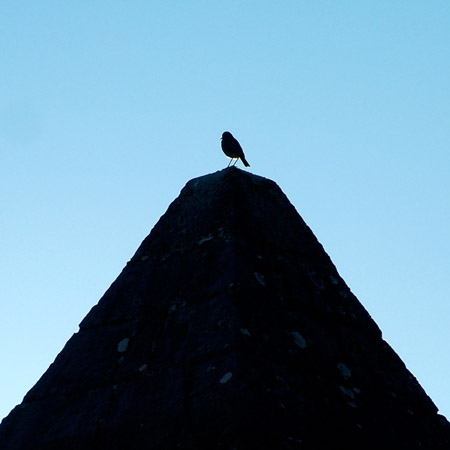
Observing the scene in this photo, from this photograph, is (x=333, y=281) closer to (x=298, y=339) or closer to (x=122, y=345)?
(x=298, y=339)

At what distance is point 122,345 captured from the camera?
8.86ft

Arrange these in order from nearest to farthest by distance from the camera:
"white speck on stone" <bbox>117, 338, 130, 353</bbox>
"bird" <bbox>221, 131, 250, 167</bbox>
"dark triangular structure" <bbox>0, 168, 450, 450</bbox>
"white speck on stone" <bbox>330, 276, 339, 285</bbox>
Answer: "dark triangular structure" <bbox>0, 168, 450, 450</bbox>, "white speck on stone" <bbox>117, 338, 130, 353</bbox>, "white speck on stone" <bbox>330, 276, 339, 285</bbox>, "bird" <bbox>221, 131, 250, 167</bbox>

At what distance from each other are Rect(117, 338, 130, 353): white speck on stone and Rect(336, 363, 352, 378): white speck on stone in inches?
28.3

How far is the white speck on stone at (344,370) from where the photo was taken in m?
2.55

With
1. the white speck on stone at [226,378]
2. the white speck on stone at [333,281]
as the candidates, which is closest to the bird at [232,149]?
the white speck on stone at [333,281]

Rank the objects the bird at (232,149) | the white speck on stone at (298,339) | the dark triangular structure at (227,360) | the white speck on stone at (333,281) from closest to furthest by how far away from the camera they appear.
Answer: the dark triangular structure at (227,360), the white speck on stone at (298,339), the white speck on stone at (333,281), the bird at (232,149)

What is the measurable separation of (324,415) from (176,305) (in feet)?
2.23

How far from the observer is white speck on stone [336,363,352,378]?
255cm

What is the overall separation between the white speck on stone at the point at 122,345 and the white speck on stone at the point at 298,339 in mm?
581

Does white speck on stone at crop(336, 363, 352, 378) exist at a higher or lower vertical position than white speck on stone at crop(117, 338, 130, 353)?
lower

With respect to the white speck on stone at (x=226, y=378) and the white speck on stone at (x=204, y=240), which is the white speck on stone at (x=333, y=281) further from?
the white speck on stone at (x=226, y=378)

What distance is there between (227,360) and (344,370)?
50 cm

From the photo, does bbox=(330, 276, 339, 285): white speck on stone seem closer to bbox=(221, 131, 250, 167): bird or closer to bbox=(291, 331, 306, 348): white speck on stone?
bbox=(291, 331, 306, 348): white speck on stone

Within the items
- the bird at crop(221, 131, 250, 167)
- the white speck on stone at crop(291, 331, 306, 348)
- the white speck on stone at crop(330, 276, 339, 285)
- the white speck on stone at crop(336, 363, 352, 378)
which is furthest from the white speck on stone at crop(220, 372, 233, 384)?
the bird at crop(221, 131, 250, 167)
